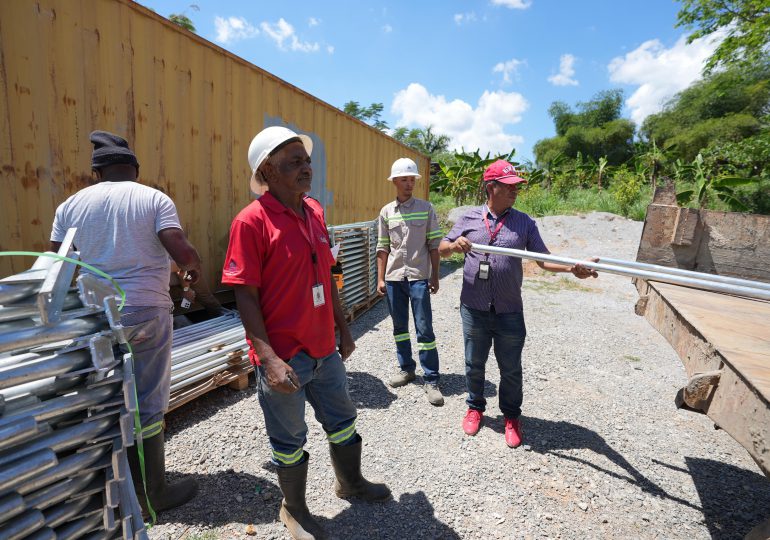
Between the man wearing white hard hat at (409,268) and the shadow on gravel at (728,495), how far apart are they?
186 cm

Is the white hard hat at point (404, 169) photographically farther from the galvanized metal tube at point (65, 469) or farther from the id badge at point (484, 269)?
the galvanized metal tube at point (65, 469)

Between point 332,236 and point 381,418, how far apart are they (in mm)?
2385

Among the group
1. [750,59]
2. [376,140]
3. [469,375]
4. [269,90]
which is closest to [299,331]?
[469,375]

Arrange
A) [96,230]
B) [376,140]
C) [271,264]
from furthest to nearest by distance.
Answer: [376,140], [96,230], [271,264]

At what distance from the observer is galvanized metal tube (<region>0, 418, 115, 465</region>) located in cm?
88

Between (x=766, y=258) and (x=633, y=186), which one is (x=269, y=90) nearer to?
(x=766, y=258)

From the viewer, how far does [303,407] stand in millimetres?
1975

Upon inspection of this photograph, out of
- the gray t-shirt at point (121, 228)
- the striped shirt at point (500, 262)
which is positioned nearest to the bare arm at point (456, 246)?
the striped shirt at point (500, 262)

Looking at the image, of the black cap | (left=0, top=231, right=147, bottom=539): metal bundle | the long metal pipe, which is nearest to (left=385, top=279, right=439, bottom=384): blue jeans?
the long metal pipe

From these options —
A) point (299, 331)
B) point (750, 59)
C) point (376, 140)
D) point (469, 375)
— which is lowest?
point (469, 375)

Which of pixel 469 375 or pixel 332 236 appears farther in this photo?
pixel 332 236

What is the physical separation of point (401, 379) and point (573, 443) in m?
1.57

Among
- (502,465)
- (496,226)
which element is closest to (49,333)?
(496,226)

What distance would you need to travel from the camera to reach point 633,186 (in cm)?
1708
